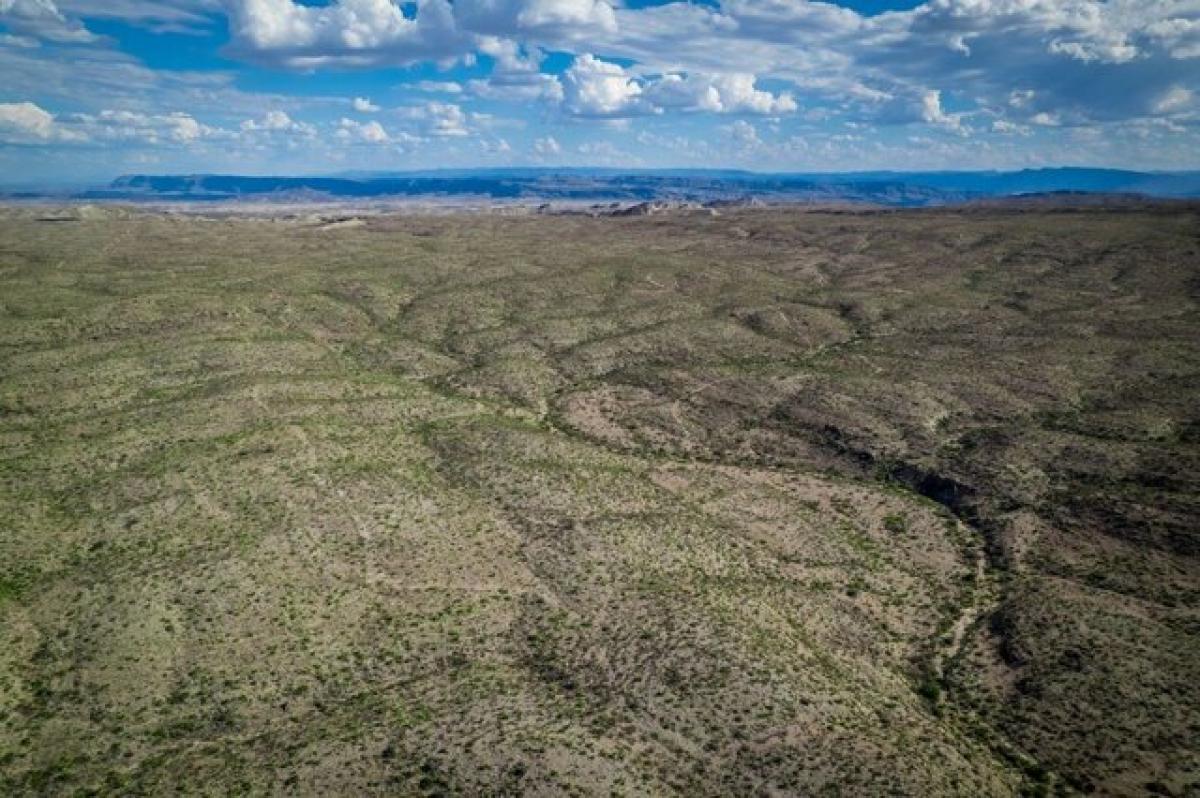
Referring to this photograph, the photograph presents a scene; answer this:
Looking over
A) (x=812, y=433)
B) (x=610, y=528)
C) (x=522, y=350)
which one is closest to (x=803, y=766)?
(x=610, y=528)

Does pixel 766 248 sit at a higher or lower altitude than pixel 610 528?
higher

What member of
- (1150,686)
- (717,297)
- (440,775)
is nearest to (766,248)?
(717,297)

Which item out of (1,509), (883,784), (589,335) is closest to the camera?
(883,784)

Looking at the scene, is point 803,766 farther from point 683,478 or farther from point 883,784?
point 683,478

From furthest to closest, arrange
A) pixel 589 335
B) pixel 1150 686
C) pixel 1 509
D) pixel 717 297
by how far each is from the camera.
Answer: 1. pixel 717 297
2. pixel 589 335
3. pixel 1 509
4. pixel 1150 686

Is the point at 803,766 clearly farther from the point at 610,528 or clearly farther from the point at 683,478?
the point at 683,478

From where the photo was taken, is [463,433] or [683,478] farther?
[463,433]
